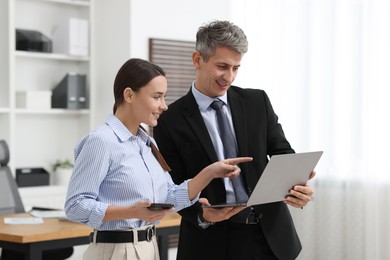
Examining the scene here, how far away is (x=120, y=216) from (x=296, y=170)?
62cm

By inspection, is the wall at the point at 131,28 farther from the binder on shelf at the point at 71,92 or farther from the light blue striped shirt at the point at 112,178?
the light blue striped shirt at the point at 112,178

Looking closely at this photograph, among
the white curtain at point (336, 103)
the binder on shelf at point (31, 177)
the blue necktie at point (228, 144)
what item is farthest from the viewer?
the binder on shelf at point (31, 177)

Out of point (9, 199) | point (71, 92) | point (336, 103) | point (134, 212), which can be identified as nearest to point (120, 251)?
point (134, 212)

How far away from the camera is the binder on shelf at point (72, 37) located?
5.50m

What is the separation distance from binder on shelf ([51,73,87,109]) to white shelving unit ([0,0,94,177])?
0.22 feet

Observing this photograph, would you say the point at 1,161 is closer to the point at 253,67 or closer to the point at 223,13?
the point at 253,67

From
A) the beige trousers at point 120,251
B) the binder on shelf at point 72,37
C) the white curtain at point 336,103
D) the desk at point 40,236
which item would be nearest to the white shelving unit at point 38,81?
the binder on shelf at point 72,37

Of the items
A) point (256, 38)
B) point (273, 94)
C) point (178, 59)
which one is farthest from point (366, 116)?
point (178, 59)

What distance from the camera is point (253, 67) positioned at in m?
5.34

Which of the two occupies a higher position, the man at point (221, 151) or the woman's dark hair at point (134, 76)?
the woman's dark hair at point (134, 76)

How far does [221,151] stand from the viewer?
2.25 metres

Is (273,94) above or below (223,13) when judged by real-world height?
below

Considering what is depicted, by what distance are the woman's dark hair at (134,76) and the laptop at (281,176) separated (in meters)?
0.44

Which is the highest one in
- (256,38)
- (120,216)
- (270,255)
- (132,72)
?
(256,38)
